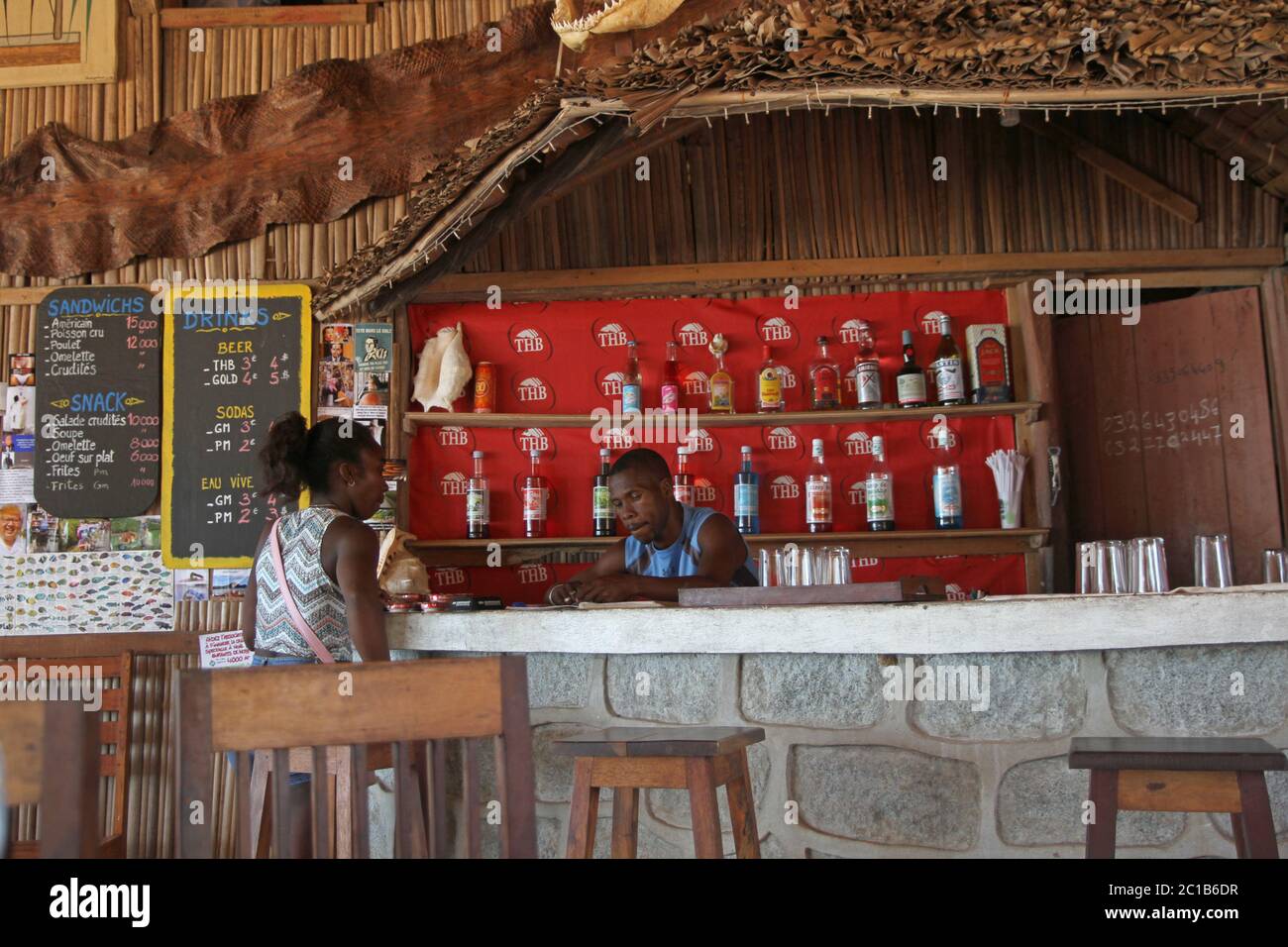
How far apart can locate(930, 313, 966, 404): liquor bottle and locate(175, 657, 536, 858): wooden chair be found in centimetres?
408

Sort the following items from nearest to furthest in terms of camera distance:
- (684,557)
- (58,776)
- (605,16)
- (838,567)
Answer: (58,776)
(838,567)
(684,557)
(605,16)

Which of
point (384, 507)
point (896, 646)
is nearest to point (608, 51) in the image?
point (384, 507)

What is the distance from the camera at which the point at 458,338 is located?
5.62m

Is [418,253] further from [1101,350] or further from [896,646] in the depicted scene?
[1101,350]

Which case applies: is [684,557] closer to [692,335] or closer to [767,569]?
[767,569]

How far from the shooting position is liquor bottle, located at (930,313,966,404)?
554 cm

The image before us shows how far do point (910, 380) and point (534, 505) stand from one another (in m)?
A: 1.81

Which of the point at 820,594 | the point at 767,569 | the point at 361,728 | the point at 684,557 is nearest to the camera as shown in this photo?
the point at 361,728

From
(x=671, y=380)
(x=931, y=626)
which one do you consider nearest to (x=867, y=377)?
(x=671, y=380)

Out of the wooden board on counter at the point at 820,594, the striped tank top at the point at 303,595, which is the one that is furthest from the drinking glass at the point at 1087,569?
the striped tank top at the point at 303,595

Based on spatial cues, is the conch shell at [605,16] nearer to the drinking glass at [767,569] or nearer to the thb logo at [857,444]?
the thb logo at [857,444]

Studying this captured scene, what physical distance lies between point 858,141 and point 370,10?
239 cm

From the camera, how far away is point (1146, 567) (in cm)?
309
